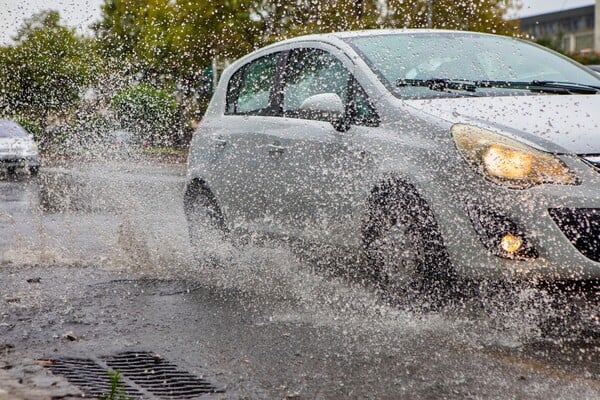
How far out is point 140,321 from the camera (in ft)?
19.1

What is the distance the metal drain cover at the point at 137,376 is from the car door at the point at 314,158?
152 cm

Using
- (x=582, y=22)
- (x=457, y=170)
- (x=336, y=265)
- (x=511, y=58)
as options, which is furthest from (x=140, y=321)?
(x=582, y=22)

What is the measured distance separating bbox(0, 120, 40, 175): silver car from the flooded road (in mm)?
16148

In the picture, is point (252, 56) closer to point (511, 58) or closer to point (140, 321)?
point (511, 58)

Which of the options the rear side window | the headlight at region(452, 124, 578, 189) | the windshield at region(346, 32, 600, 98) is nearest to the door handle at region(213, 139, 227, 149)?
the rear side window

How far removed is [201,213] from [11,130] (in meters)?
19.2

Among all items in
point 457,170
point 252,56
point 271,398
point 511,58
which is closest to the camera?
point 271,398

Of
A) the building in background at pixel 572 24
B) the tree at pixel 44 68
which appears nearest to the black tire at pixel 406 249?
the tree at pixel 44 68

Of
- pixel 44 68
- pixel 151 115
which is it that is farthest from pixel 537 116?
pixel 151 115

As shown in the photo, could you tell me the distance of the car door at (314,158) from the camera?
19.4 ft

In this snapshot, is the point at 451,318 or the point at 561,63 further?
the point at 561,63

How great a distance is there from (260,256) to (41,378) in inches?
110

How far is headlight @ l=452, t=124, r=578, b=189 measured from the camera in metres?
A: 4.96

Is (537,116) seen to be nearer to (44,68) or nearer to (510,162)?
(510,162)
